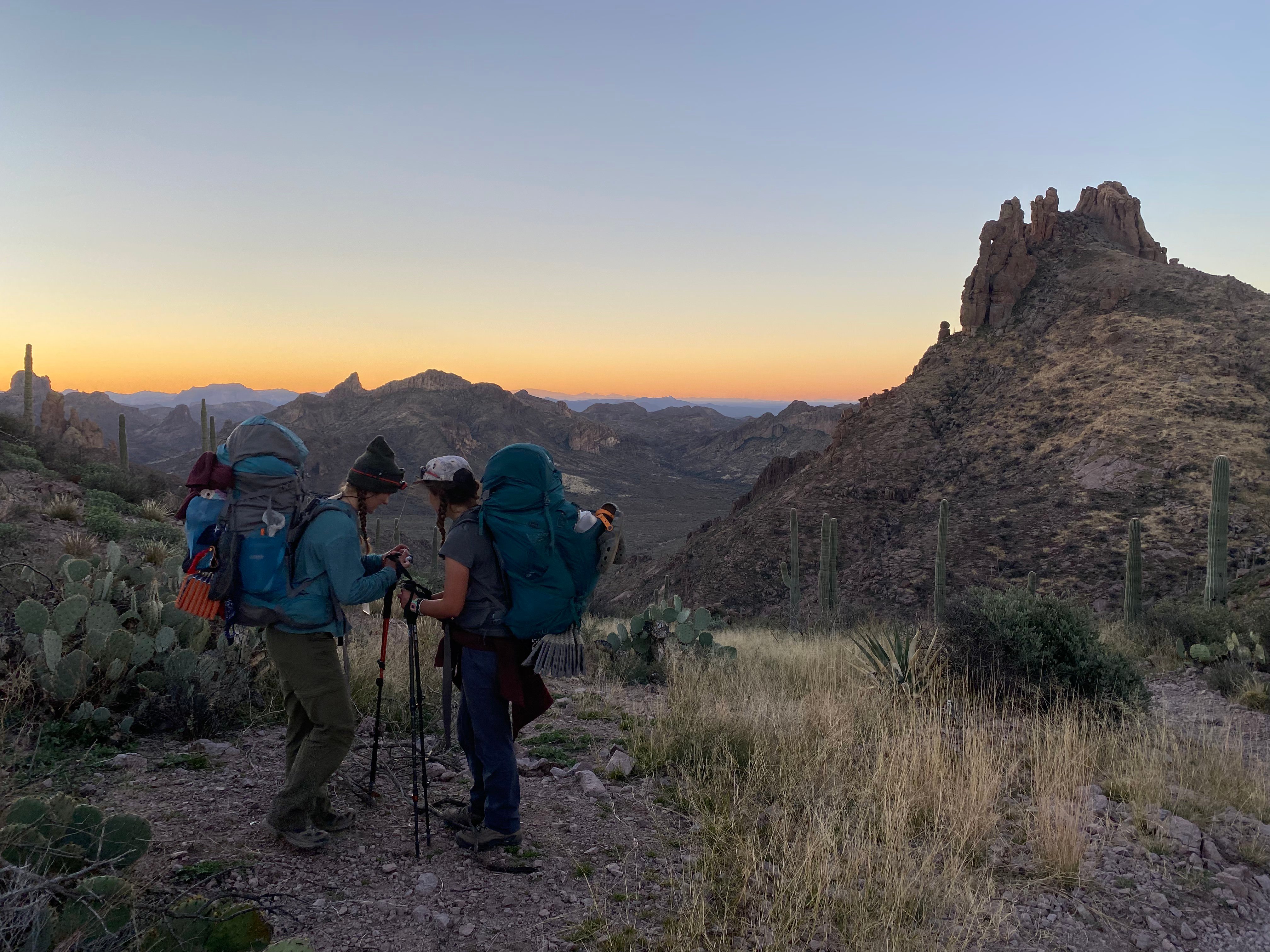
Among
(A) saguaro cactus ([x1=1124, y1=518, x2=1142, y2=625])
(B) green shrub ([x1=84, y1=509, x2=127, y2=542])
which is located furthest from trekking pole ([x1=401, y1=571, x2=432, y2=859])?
(A) saguaro cactus ([x1=1124, y1=518, x2=1142, y2=625])

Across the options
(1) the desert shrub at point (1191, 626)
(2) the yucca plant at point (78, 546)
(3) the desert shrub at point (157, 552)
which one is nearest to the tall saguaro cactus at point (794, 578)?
(1) the desert shrub at point (1191, 626)

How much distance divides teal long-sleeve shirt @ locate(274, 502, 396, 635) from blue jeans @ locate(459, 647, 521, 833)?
22.3 inches

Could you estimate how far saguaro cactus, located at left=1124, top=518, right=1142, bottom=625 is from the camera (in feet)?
46.0

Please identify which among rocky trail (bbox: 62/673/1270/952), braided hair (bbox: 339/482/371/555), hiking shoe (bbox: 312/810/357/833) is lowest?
rocky trail (bbox: 62/673/1270/952)

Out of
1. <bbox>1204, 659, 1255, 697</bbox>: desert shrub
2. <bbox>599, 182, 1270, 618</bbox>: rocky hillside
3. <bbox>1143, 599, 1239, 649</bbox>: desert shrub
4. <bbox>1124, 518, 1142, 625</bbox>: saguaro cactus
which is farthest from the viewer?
<bbox>599, 182, 1270, 618</bbox>: rocky hillside

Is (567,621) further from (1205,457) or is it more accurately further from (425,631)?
(1205,457)

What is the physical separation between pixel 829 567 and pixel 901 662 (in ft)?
52.6

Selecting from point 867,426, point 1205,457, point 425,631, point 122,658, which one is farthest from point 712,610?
point 122,658

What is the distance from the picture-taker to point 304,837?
3182mm

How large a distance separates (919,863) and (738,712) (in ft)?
6.09

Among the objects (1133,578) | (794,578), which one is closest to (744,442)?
(794,578)

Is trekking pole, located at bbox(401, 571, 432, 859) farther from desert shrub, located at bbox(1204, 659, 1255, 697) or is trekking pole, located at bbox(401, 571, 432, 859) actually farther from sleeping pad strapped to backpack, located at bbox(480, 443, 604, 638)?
desert shrub, located at bbox(1204, 659, 1255, 697)

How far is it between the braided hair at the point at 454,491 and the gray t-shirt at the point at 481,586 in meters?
0.09

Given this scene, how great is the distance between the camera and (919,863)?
3.37 m
